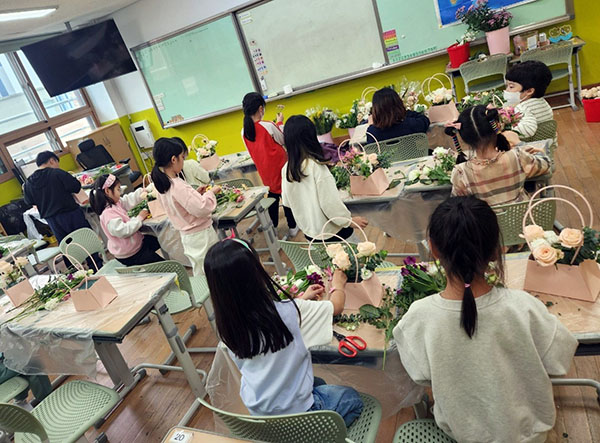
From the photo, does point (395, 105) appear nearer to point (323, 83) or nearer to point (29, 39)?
point (323, 83)

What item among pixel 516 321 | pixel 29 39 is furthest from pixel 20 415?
pixel 29 39

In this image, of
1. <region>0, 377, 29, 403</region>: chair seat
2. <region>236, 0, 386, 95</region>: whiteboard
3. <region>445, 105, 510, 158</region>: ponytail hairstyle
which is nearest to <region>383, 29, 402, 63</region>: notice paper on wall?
<region>236, 0, 386, 95</region>: whiteboard

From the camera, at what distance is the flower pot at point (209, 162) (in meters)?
4.68

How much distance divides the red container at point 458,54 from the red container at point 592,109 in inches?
55.6

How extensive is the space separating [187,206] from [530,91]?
2478 mm

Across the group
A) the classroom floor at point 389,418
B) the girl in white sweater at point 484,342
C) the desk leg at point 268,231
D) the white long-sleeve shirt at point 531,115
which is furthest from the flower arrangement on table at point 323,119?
the girl in white sweater at point 484,342

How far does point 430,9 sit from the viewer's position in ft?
17.4

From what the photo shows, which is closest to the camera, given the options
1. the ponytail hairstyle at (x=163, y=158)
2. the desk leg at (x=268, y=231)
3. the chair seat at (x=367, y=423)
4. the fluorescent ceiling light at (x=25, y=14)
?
the chair seat at (x=367, y=423)

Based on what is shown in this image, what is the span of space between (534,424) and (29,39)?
828 centimetres

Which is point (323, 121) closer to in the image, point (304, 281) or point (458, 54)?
point (458, 54)

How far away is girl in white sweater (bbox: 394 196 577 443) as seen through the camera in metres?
1.11

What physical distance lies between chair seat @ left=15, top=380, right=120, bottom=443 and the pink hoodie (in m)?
1.22

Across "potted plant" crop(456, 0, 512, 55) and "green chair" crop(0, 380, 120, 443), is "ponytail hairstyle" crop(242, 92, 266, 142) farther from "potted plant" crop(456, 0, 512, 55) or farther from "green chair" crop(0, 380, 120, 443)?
"potted plant" crop(456, 0, 512, 55)

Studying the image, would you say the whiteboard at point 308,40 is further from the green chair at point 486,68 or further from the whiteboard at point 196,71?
the green chair at point 486,68
